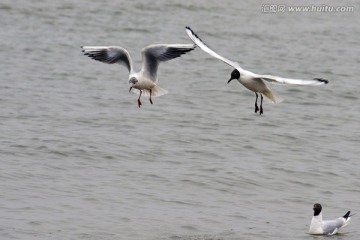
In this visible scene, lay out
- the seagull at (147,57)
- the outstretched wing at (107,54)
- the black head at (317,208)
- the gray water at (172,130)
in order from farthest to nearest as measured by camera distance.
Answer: the black head at (317,208) → the gray water at (172,130) → the outstretched wing at (107,54) → the seagull at (147,57)

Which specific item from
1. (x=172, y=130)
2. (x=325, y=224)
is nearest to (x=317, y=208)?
(x=325, y=224)

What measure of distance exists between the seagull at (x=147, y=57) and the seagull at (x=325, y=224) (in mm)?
3126

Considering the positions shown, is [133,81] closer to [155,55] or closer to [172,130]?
[155,55]

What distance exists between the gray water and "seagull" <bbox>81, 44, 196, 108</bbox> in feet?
6.58

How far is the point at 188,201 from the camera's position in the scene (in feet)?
47.6

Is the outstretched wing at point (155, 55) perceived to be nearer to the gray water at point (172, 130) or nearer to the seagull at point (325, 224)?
the gray water at point (172, 130)

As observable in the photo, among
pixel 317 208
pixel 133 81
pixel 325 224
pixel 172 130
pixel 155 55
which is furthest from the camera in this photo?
pixel 172 130

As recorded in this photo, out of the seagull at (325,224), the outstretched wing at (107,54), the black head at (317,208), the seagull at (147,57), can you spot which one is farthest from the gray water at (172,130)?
the outstretched wing at (107,54)

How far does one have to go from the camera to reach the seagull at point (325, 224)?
44.2 ft

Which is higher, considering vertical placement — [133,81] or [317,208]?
[133,81]

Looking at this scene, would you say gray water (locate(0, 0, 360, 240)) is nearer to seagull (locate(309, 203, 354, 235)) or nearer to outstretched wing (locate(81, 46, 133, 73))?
seagull (locate(309, 203, 354, 235))

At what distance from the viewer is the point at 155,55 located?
39.7ft

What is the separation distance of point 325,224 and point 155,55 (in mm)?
3613

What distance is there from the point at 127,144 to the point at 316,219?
5.16 meters
